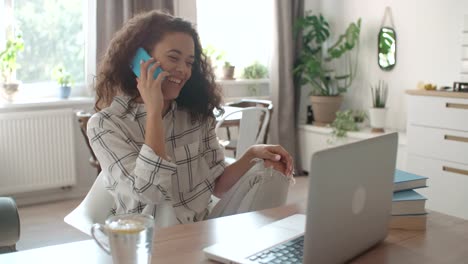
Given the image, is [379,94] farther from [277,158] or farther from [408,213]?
[408,213]

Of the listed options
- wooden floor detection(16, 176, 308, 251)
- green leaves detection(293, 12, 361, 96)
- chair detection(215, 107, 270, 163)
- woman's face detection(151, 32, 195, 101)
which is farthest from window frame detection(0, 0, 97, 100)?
woman's face detection(151, 32, 195, 101)

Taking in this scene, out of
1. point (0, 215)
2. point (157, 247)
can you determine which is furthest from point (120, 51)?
point (157, 247)

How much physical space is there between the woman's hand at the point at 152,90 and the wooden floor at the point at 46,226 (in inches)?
63.4

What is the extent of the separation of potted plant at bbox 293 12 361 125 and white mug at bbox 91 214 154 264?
14.0ft

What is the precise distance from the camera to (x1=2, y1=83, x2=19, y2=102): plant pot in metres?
4.21

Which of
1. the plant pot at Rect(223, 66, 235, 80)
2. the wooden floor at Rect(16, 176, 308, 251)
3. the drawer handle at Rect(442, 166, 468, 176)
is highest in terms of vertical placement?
the plant pot at Rect(223, 66, 235, 80)

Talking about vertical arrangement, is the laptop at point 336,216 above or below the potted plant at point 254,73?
below

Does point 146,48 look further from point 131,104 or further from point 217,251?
point 217,251

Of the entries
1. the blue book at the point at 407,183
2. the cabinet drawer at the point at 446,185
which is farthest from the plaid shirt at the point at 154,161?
the cabinet drawer at the point at 446,185

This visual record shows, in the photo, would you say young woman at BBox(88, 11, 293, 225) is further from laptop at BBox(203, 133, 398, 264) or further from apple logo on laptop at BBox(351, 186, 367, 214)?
apple logo on laptop at BBox(351, 186, 367, 214)

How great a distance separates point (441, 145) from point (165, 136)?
2.66m

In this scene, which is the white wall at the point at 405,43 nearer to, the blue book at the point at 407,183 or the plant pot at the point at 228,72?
the plant pot at the point at 228,72

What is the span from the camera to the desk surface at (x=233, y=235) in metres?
1.23

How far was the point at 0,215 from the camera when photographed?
1.72 metres
